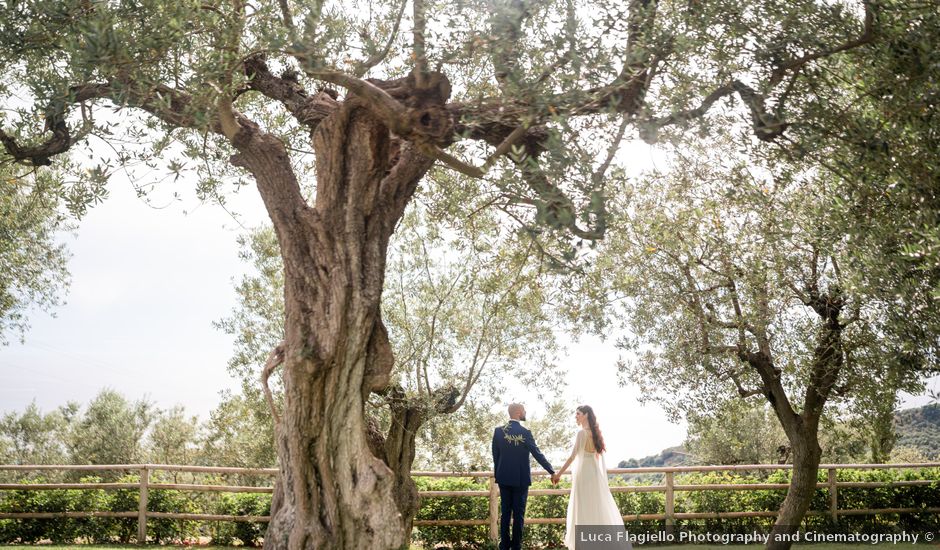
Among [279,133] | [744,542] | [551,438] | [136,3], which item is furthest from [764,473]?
[136,3]

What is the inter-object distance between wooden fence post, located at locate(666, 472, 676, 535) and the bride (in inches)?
154

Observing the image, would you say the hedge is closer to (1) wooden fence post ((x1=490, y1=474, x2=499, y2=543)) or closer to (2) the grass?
(1) wooden fence post ((x1=490, y1=474, x2=499, y2=543))

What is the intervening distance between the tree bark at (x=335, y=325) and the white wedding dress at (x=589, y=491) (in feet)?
12.5

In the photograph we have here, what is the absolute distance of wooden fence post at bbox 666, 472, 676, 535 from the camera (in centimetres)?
1467

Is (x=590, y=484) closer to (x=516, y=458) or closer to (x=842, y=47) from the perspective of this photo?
(x=516, y=458)

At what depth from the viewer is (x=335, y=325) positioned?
795cm

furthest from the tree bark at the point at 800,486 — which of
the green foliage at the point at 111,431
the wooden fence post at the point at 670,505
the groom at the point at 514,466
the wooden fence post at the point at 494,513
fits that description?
the green foliage at the point at 111,431

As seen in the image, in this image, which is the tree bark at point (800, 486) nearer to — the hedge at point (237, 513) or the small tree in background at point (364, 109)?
the hedge at point (237, 513)

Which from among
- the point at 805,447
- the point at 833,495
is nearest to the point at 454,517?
the point at 805,447

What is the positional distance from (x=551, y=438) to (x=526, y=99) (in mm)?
14264

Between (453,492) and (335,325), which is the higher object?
(335,325)

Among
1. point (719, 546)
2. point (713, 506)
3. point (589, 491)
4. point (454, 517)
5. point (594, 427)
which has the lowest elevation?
point (719, 546)

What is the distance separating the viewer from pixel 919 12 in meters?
6.79

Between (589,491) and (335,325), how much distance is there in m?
4.93
